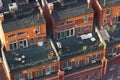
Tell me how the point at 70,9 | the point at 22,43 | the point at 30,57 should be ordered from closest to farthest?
1. the point at 30,57
2. the point at 22,43
3. the point at 70,9

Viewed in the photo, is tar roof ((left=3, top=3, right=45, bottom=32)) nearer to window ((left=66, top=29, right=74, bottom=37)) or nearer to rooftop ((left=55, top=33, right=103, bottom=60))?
window ((left=66, top=29, right=74, bottom=37))

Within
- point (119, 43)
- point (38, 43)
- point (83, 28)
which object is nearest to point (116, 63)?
point (119, 43)

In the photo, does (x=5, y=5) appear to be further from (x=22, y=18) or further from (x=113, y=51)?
(x=113, y=51)

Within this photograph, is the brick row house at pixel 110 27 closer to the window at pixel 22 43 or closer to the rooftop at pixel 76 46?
the rooftop at pixel 76 46

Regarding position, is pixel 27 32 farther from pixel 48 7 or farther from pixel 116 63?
pixel 116 63

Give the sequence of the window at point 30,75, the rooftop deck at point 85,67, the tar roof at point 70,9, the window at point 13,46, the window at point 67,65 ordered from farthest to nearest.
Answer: the rooftop deck at point 85,67 → the window at point 67,65 → the tar roof at point 70,9 → the window at point 13,46 → the window at point 30,75

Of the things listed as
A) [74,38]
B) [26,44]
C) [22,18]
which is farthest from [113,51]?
[22,18]

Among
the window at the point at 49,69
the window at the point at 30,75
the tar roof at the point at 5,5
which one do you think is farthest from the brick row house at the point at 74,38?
the tar roof at the point at 5,5

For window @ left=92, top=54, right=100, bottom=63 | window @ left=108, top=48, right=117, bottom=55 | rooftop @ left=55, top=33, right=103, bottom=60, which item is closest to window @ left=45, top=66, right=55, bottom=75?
rooftop @ left=55, top=33, right=103, bottom=60
